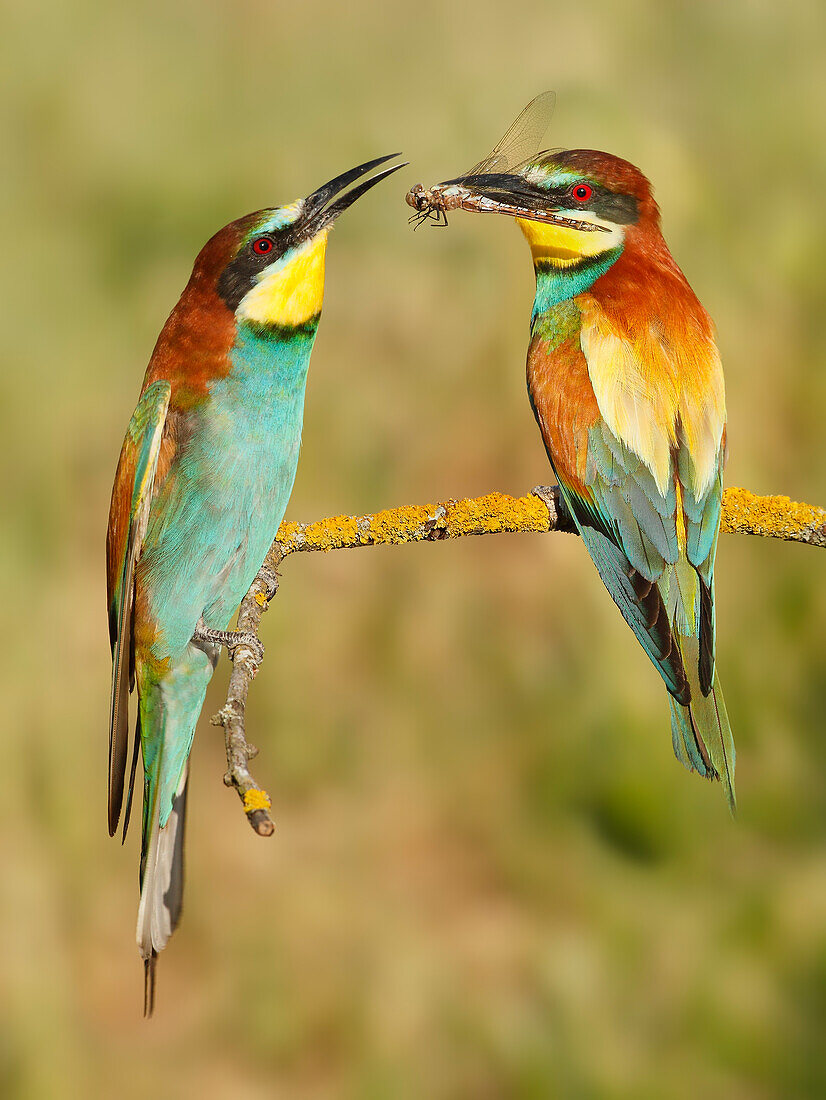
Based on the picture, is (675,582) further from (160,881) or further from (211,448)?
(160,881)

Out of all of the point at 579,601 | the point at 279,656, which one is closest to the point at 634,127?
the point at 579,601

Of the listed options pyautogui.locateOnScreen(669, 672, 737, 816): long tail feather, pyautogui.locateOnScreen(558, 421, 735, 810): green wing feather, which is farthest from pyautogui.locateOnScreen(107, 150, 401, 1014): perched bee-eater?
pyautogui.locateOnScreen(669, 672, 737, 816): long tail feather

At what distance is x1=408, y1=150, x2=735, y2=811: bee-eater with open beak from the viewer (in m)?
Answer: 1.77

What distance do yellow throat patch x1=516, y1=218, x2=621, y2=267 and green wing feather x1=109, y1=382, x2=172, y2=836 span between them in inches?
26.6

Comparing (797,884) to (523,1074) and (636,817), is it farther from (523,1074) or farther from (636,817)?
(523,1074)

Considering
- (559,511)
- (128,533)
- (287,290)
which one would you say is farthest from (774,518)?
(128,533)

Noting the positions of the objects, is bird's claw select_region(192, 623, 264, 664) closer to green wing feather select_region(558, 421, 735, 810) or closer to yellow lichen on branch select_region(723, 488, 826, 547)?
green wing feather select_region(558, 421, 735, 810)

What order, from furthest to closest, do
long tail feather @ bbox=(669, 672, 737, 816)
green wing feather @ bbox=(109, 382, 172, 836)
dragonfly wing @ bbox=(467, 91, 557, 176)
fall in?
1. dragonfly wing @ bbox=(467, 91, 557, 176)
2. green wing feather @ bbox=(109, 382, 172, 836)
3. long tail feather @ bbox=(669, 672, 737, 816)

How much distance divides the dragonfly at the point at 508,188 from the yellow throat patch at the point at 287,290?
19 centimetres

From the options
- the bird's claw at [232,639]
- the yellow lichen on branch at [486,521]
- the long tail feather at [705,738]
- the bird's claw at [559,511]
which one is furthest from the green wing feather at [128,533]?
the long tail feather at [705,738]

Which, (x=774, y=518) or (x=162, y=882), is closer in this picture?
(x=774, y=518)

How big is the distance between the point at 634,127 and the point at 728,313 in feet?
2.46

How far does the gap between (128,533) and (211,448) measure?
206mm

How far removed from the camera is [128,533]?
195 cm
